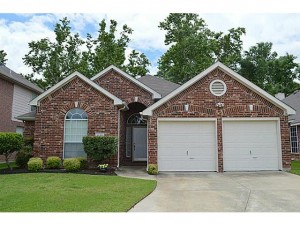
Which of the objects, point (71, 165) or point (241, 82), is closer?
point (71, 165)

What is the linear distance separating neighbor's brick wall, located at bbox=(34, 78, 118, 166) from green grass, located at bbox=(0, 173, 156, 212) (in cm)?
265

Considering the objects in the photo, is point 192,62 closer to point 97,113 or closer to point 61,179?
point 97,113

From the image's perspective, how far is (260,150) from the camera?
13172 millimetres

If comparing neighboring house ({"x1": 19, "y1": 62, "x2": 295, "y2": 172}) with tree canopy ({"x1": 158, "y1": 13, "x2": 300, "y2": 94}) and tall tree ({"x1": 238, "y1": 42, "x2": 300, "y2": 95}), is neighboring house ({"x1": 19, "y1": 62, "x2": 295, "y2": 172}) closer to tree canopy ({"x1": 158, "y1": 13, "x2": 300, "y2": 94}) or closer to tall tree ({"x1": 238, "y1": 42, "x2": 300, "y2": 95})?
tree canopy ({"x1": 158, "y1": 13, "x2": 300, "y2": 94})

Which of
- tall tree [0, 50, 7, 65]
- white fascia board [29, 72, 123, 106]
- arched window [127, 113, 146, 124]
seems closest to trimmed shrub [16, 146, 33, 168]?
white fascia board [29, 72, 123, 106]

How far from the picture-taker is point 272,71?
123 ft

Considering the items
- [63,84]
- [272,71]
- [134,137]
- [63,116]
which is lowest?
[134,137]

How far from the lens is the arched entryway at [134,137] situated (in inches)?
679

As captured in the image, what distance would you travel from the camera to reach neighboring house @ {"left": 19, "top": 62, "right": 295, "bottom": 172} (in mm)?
13148

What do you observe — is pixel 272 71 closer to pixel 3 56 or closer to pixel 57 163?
pixel 57 163

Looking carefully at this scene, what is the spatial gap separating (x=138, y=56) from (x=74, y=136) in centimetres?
2118

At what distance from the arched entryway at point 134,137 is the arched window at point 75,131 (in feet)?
12.3

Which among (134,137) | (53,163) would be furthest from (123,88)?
(53,163)

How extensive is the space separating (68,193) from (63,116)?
20.8ft
